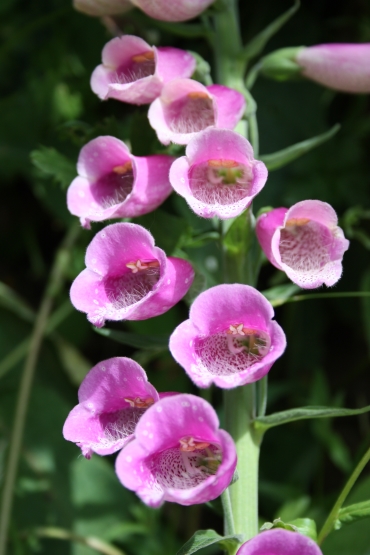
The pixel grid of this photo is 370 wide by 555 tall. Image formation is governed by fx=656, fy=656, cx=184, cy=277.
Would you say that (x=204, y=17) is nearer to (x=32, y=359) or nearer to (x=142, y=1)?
(x=142, y=1)

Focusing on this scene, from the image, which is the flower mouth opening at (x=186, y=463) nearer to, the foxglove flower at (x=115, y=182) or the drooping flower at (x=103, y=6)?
the foxglove flower at (x=115, y=182)

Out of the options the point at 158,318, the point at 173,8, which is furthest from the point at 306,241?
the point at 158,318

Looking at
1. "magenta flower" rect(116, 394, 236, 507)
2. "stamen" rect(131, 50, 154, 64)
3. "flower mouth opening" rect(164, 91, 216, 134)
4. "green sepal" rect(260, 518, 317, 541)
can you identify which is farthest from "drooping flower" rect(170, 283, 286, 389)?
"stamen" rect(131, 50, 154, 64)

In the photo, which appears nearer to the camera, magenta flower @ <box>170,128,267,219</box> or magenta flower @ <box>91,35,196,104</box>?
magenta flower @ <box>170,128,267,219</box>

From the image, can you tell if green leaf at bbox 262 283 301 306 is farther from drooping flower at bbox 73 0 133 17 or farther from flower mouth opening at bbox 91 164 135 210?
drooping flower at bbox 73 0 133 17

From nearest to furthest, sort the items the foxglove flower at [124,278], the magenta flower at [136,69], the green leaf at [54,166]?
the foxglove flower at [124,278], the magenta flower at [136,69], the green leaf at [54,166]

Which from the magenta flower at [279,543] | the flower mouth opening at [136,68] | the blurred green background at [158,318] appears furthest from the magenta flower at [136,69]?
the magenta flower at [279,543]

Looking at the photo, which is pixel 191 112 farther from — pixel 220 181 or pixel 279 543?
pixel 279 543
